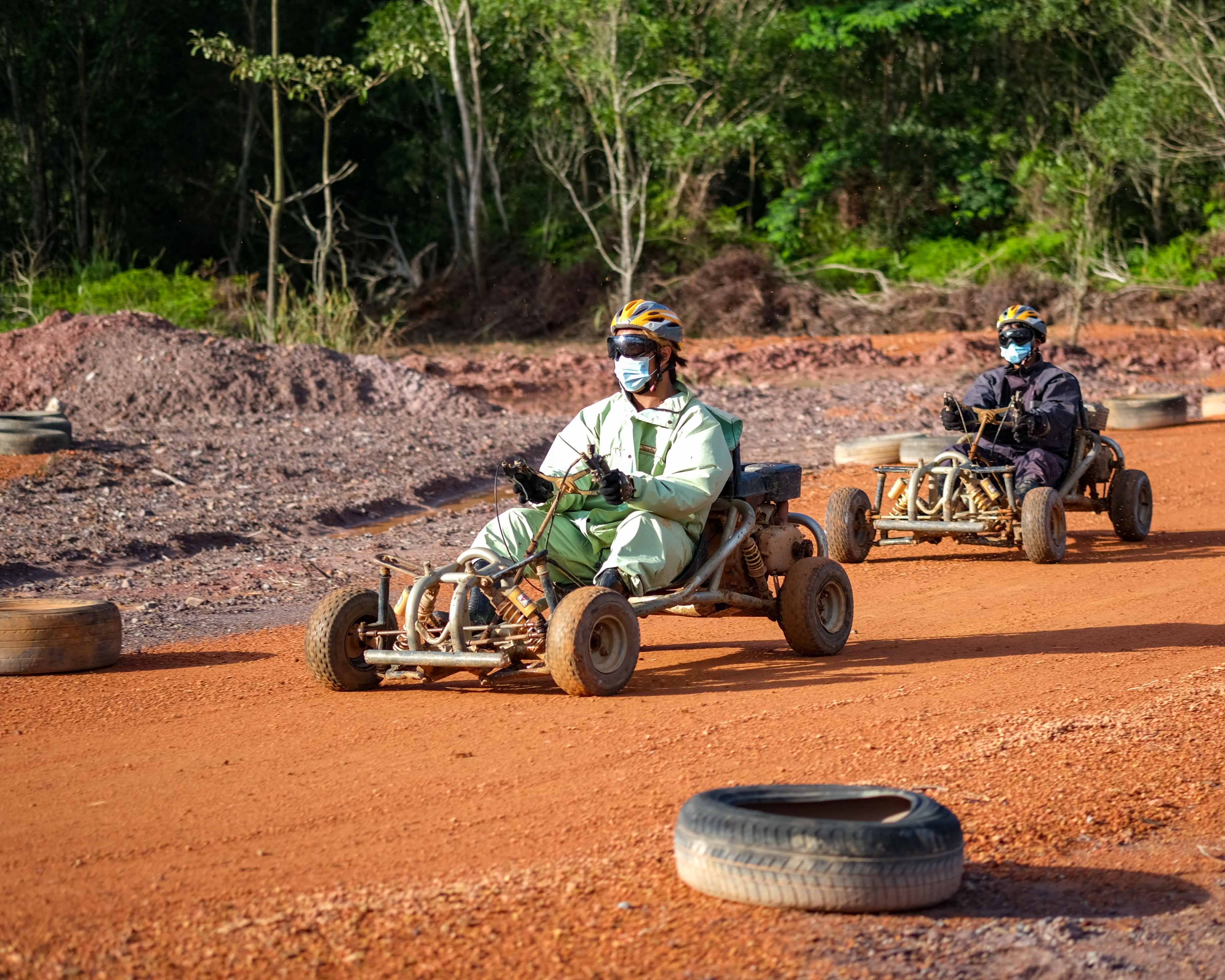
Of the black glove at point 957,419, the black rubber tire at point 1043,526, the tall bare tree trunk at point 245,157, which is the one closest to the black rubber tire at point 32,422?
the black glove at point 957,419

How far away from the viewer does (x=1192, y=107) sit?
1155 inches

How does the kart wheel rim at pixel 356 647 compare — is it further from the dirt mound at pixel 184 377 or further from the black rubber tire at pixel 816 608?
the dirt mound at pixel 184 377

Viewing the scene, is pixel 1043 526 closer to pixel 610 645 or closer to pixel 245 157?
pixel 610 645

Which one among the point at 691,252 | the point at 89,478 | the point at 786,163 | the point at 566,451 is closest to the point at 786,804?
the point at 566,451

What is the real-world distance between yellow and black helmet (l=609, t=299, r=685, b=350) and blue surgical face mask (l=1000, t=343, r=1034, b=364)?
15.3 feet

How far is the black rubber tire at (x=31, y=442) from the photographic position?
45.2ft

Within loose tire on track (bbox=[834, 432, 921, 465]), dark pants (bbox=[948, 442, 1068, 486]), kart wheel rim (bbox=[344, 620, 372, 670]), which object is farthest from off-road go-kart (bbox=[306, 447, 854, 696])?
loose tire on track (bbox=[834, 432, 921, 465])

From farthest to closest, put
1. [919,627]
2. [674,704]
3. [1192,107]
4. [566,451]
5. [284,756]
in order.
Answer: [1192,107] < [919,627] < [566,451] < [674,704] < [284,756]

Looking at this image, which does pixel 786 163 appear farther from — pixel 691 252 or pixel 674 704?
pixel 674 704

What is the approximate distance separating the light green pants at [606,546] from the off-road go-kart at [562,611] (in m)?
0.08

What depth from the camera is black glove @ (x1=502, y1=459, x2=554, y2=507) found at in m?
6.35

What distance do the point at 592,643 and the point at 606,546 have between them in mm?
678

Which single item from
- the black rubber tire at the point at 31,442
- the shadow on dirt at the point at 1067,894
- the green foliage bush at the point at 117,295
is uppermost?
the green foliage bush at the point at 117,295

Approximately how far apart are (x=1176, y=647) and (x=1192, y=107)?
24.9 metres
